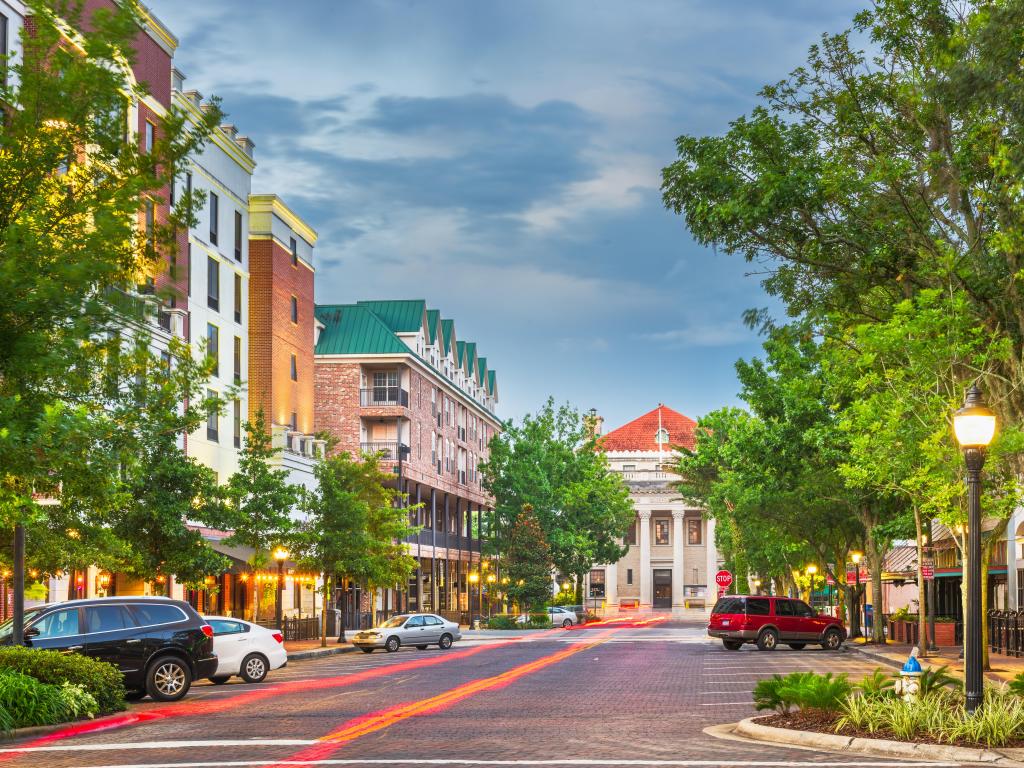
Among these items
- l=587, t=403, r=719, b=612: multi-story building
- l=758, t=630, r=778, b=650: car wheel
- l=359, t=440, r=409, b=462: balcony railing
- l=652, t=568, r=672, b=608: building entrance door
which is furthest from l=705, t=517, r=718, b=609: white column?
l=758, t=630, r=778, b=650: car wheel

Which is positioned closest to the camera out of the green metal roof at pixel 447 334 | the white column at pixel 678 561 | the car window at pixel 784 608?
the car window at pixel 784 608

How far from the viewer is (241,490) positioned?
129 ft

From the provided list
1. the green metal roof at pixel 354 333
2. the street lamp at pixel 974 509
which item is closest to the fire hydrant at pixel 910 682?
the street lamp at pixel 974 509

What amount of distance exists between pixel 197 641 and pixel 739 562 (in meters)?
58.7

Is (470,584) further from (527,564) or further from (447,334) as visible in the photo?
(447,334)

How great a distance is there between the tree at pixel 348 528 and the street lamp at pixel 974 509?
30.6 meters

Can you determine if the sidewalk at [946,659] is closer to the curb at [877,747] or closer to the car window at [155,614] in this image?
the curb at [877,747]

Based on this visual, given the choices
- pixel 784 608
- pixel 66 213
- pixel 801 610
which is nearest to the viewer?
pixel 66 213

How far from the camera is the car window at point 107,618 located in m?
22.0

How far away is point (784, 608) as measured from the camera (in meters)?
43.6

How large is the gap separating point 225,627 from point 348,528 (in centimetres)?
1948

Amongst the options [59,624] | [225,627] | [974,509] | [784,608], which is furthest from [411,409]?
[974,509]

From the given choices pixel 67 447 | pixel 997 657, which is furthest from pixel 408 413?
pixel 67 447

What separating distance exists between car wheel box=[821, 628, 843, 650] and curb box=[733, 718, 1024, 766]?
2854 centimetres
